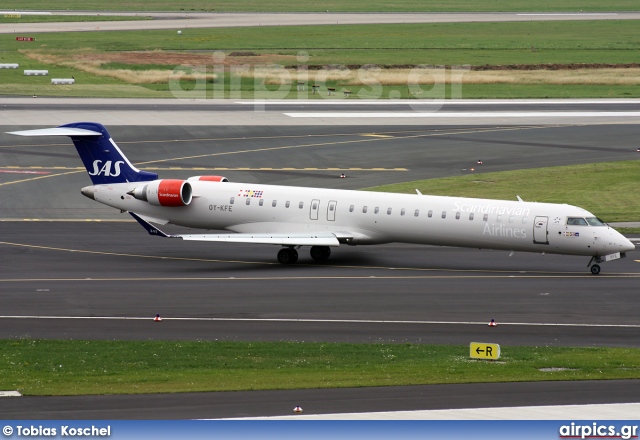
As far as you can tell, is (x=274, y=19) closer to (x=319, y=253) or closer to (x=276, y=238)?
(x=319, y=253)

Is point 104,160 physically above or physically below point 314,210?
above

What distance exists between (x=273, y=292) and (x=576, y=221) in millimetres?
12226

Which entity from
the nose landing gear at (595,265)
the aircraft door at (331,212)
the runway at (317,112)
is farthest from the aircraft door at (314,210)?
the runway at (317,112)

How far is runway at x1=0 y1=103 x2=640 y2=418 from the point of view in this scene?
2506 centimetres

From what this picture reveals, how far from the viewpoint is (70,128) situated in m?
47.7

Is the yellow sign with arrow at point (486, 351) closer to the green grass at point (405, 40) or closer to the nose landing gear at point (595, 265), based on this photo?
the nose landing gear at point (595, 265)

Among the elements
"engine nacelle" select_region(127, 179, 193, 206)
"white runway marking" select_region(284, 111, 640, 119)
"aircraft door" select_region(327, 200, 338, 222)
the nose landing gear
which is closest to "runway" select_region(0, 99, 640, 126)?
"white runway marking" select_region(284, 111, 640, 119)

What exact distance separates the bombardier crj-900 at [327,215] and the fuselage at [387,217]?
0.13 ft

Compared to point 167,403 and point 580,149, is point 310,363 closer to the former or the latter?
point 167,403

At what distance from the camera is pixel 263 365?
28.8 m
